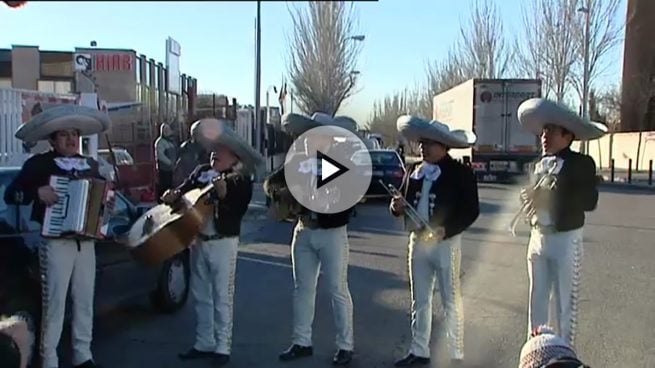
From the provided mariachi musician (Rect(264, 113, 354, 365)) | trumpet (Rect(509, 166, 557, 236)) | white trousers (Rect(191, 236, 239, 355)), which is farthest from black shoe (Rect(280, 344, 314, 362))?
trumpet (Rect(509, 166, 557, 236))

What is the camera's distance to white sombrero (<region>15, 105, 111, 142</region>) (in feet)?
16.9

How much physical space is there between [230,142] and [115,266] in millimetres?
1739

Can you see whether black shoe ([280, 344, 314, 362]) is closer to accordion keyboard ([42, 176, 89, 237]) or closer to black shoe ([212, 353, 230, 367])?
black shoe ([212, 353, 230, 367])

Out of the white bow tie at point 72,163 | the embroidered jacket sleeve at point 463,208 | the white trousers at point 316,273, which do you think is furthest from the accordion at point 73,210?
the embroidered jacket sleeve at point 463,208

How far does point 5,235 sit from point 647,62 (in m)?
24.0

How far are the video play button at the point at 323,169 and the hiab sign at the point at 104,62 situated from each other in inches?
903

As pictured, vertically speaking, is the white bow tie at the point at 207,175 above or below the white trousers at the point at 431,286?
above

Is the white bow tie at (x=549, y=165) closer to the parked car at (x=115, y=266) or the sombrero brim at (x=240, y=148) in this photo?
the sombrero brim at (x=240, y=148)

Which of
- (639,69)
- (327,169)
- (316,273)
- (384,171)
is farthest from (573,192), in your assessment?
(639,69)

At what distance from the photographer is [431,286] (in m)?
5.65

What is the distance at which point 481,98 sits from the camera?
1029 inches

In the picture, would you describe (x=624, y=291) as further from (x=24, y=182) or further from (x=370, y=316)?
(x=24, y=182)

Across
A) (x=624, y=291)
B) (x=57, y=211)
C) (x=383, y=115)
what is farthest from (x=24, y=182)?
(x=383, y=115)

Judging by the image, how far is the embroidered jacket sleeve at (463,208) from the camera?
5.42 metres
